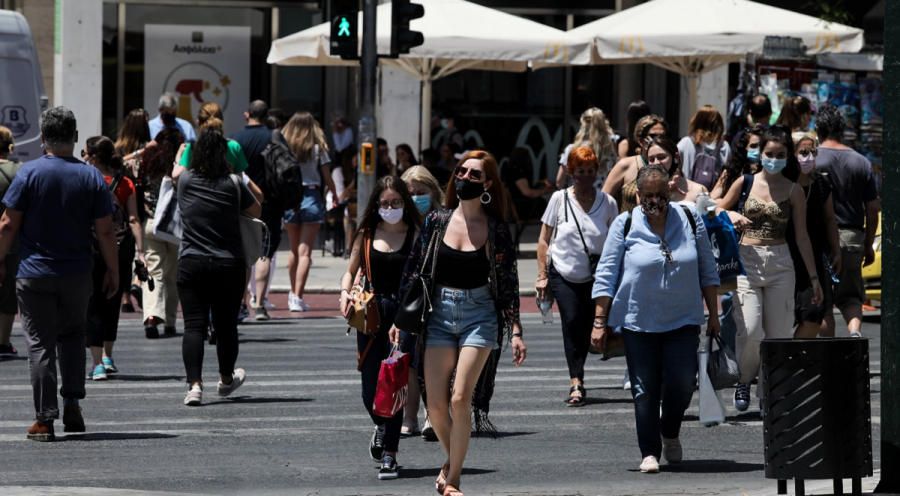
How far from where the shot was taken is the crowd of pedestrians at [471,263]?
721 centimetres

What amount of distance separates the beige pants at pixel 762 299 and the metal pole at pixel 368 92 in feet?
24.8

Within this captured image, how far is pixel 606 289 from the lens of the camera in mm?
8000

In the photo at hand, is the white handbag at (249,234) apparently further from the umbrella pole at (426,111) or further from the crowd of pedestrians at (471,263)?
the umbrella pole at (426,111)

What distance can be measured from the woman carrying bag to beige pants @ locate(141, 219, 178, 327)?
209 inches

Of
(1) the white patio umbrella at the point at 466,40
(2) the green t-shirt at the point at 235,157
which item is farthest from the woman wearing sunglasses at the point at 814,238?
(1) the white patio umbrella at the point at 466,40

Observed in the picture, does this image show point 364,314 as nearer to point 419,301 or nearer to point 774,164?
point 419,301

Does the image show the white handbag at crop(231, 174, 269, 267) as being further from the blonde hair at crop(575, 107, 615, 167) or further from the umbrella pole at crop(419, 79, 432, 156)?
the umbrella pole at crop(419, 79, 432, 156)

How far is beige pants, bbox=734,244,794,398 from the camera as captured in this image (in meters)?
9.38

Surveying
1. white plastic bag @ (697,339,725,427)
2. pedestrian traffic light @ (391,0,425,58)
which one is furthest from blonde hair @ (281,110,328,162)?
white plastic bag @ (697,339,725,427)

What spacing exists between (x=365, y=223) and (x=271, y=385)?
2966mm

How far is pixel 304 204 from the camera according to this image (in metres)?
15.1

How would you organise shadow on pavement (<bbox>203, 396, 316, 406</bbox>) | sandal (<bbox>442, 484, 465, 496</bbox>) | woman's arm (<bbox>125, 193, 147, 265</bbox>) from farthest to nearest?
woman's arm (<bbox>125, 193, 147, 265</bbox>) → shadow on pavement (<bbox>203, 396, 316, 406</bbox>) → sandal (<bbox>442, 484, 465, 496</bbox>)

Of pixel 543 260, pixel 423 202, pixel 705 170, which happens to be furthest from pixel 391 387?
pixel 705 170

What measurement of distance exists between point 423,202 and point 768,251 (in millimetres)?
2291
